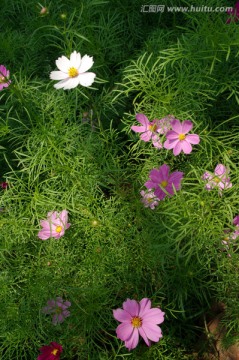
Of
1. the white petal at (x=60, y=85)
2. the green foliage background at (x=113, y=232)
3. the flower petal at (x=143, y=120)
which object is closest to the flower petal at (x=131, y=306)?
the green foliage background at (x=113, y=232)

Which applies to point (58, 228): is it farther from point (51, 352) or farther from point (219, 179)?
point (219, 179)

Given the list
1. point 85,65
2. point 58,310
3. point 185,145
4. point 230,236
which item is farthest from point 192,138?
point 58,310

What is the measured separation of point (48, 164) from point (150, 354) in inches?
26.3

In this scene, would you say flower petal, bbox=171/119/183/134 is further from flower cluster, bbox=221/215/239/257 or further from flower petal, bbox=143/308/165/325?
flower petal, bbox=143/308/165/325

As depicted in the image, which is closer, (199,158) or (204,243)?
(204,243)

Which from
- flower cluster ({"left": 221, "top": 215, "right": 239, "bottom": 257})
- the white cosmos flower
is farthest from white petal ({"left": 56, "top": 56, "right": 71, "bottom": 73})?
flower cluster ({"left": 221, "top": 215, "right": 239, "bottom": 257})

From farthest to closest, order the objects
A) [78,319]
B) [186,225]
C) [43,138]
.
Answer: [43,138], [78,319], [186,225]

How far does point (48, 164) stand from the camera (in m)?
1.37

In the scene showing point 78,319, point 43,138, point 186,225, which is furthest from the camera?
point 43,138

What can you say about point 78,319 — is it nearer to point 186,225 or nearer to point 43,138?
point 186,225

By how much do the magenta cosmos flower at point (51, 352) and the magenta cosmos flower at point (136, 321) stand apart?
7.3 inches

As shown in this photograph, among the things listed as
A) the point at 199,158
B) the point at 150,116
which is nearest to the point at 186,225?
the point at 199,158

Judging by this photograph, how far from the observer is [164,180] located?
1202 mm

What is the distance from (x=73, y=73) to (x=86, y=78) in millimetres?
60
